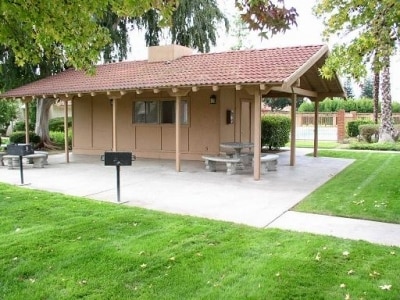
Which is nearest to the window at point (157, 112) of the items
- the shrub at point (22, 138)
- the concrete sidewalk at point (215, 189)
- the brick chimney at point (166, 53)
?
the brick chimney at point (166, 53)

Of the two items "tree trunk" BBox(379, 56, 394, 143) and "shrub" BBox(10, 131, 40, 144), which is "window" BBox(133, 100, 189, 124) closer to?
"shrub" BBox(10, 131, 40, 144)

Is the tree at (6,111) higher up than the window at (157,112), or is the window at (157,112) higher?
the tree at (6,111)

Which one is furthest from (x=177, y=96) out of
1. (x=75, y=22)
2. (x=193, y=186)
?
(x=75, y=22)

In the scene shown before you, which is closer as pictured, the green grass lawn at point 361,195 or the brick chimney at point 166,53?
the green grass lawn at point 361,195

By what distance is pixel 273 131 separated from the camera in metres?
18.7

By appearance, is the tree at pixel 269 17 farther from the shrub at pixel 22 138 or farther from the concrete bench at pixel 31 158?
the shrub at pixel 22 138

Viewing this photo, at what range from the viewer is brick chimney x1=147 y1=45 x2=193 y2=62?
608 inches

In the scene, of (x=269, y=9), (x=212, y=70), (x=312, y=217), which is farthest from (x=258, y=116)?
(x=269, y=9)

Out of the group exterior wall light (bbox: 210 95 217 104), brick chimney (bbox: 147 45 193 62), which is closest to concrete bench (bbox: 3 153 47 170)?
brick chimney (bbox: 147 45 193 62)

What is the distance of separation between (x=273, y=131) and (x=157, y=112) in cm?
573

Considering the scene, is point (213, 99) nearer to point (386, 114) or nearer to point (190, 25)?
point (190, 25)

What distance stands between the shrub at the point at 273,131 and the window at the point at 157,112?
483cm

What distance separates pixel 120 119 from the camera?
16453mm

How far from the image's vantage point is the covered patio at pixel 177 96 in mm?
11734
